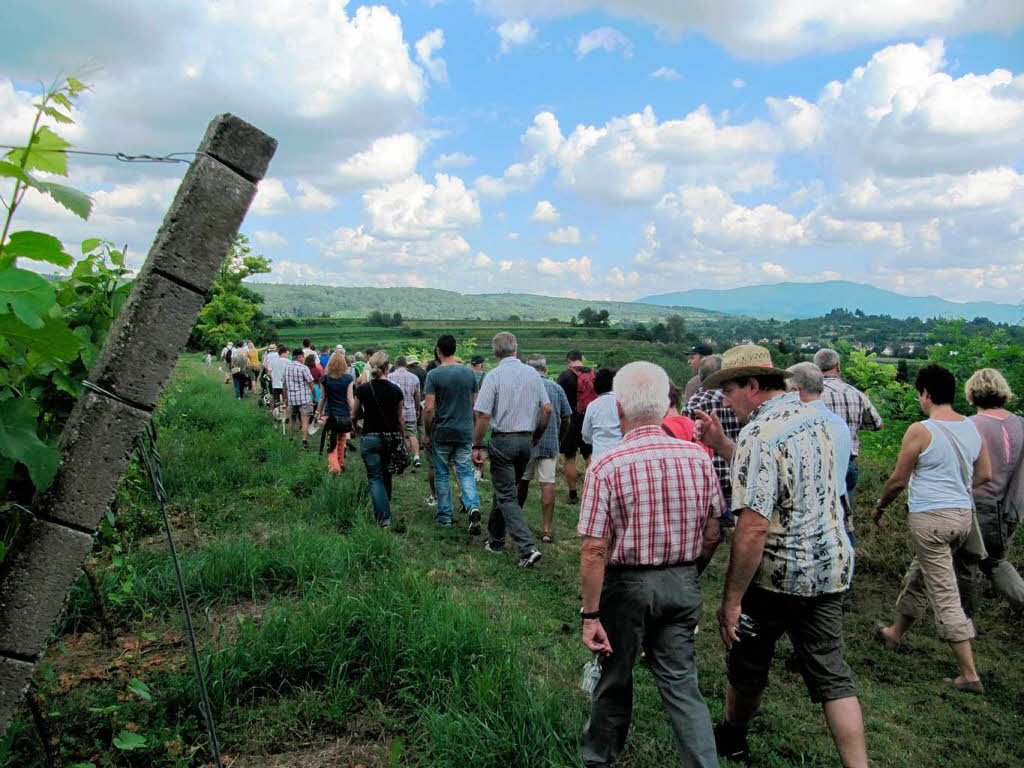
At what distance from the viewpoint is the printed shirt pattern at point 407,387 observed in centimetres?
930

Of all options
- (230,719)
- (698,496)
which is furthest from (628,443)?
(230,719)

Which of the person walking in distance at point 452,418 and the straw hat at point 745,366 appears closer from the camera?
the straw hat at point 745,366

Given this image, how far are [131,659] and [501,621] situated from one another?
7.29ft

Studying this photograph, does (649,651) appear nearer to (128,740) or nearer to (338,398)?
→ (128,740)

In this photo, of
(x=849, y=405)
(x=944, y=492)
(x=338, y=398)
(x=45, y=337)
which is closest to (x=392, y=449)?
(x=338, y=398)

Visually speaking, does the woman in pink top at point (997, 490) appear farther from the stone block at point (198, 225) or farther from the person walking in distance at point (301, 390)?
the person walking in distance at point (301, 390)

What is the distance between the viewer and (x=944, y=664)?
4441 mm

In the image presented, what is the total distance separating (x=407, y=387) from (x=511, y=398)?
357cm

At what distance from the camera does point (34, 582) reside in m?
1.74

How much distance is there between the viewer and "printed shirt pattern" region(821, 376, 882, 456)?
533 cm

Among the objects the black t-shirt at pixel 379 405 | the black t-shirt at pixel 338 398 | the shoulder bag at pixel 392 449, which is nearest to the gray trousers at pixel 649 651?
the shoulder bag at pixel 392 449

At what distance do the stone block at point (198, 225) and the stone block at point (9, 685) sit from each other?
1.15 meters

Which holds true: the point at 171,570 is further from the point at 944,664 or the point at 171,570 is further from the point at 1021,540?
the point at 1021,540

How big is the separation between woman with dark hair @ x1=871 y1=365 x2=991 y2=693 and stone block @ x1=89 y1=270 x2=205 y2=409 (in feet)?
14.4
